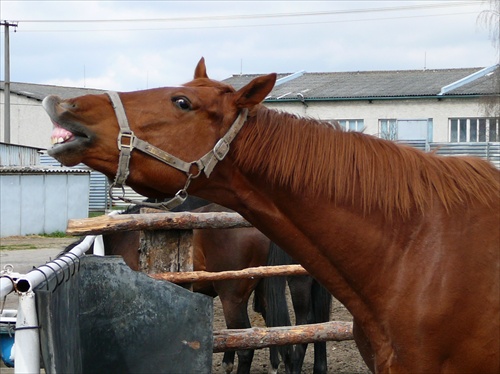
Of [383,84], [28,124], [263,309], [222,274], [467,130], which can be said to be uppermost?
[383,84]

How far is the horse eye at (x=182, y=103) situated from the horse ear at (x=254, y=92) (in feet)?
0.64

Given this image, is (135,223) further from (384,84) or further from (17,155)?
(384,84)

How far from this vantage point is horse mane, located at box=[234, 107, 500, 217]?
3.02 m

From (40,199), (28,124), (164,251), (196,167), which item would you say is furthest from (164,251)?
(28,124)

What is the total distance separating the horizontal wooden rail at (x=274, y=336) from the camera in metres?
4.92

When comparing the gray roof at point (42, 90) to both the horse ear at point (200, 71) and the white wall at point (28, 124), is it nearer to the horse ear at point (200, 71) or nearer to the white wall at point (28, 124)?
the white wall at point (28, 124)

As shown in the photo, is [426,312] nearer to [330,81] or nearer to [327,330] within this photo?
[327,330]

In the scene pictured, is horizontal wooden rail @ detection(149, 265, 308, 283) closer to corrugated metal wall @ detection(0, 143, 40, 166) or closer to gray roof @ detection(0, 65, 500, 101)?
gray roof @ detection(0, 65, 500, 101)

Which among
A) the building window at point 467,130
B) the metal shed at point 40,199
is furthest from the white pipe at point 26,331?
the building window at point 467,130

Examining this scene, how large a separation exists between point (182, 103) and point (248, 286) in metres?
4.17

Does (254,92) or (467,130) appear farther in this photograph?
(467,130)

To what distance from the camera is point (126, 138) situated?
9.47 ft

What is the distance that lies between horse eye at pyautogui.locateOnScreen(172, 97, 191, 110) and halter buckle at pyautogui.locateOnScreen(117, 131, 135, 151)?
21 cm

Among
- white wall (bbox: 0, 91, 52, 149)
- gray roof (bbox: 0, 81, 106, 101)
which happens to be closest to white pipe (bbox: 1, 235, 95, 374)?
white wall (bbox: 0, 91, 52, 149)
